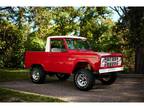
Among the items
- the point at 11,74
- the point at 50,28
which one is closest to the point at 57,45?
the point at 50,28

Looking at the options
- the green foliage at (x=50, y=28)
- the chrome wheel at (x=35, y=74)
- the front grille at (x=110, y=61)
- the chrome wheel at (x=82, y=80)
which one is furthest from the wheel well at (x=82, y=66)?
the chrome wheel at (x=35, y=74)

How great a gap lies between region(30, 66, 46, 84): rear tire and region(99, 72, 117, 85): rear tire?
158 centimetres

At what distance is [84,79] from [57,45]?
121cm

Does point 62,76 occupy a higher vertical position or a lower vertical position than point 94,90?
higher

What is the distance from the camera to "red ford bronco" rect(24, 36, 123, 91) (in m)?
8.65

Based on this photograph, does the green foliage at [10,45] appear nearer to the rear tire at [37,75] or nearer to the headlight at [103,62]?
the rear tire at [37,75]

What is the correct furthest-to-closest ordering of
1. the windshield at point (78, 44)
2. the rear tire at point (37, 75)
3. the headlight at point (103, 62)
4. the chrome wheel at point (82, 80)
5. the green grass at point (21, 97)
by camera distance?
the rear tire at point (37, 75) < the windshield at point (78, 44) < the chrome wheel at point (82, 80) < the headlight at point (103, 62) < the green grass at point (21, 97)

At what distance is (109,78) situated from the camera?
8.88 metres

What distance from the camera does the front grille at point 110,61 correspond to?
865 cm

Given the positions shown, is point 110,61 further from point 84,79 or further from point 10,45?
point 10,45

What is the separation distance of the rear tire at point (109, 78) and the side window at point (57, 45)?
1187 millimetres

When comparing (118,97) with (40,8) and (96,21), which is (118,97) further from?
(40,8)

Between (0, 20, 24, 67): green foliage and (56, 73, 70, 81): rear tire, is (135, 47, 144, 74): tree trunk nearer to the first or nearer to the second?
(56, 73, 70, 81): rear tire

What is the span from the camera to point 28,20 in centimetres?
935
